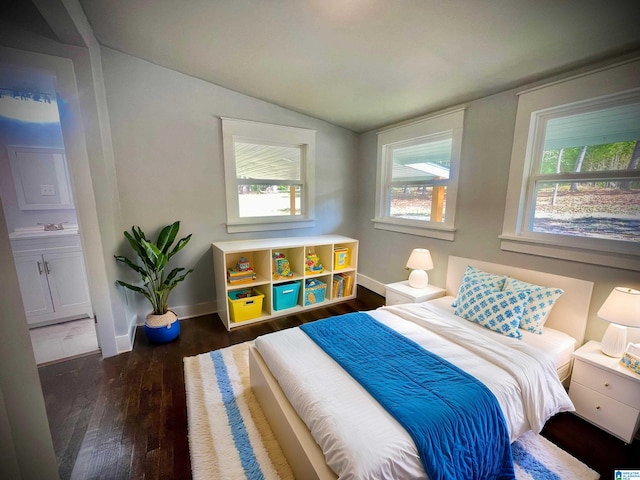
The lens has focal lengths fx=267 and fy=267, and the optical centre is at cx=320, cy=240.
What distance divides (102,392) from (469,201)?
11.3 feet

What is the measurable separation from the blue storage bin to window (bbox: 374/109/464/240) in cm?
146

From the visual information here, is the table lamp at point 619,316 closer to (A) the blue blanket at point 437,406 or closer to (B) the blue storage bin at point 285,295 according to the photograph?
(A) the blue blanket at point 437,406

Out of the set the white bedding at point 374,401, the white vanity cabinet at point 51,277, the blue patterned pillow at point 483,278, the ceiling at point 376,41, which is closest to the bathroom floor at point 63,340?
the white vanity cabinet at point 51,277

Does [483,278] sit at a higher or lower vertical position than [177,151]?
lower

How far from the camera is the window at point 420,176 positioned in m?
2.73

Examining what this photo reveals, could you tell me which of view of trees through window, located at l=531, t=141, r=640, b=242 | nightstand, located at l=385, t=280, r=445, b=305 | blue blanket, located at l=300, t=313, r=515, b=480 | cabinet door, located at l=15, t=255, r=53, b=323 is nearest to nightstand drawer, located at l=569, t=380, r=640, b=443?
blue blanket, located at l=300, t=313, r=515, b=480

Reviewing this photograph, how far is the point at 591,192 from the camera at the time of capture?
1.90 meters

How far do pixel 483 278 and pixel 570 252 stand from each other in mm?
594

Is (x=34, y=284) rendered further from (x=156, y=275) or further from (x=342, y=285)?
(x=342, y=285)

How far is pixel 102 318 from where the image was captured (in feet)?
7.48

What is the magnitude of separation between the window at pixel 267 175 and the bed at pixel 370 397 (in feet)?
5.87

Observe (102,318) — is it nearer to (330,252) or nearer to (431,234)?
(330,252)

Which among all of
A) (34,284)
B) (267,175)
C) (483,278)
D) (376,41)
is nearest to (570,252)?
(483,278)

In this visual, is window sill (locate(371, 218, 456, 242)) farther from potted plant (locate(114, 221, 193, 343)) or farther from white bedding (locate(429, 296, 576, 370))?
potted plant (locate(114, 221, 193, 343))
